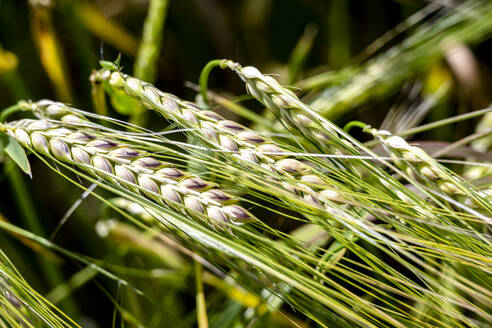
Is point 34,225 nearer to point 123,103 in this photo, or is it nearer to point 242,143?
point 123,103

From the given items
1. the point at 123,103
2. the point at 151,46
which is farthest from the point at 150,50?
the point at 123,103

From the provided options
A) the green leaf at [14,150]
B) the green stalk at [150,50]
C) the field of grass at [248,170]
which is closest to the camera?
the field of grass at [248,170]

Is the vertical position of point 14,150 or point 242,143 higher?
point 242,143

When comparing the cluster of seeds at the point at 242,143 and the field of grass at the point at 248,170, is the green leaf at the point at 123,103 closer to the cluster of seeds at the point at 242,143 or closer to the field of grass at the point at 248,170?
the field of grass at the point at 248,170

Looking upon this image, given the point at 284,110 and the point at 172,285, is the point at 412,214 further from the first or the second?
the point at 172,285

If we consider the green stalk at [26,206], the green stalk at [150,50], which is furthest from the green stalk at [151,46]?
the green stalk at [26,206]

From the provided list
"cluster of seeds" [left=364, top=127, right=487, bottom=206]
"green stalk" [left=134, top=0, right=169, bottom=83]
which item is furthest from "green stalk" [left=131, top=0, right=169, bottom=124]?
"cluster of seeds" [left=364, top=127, right=487, bottom=206]
